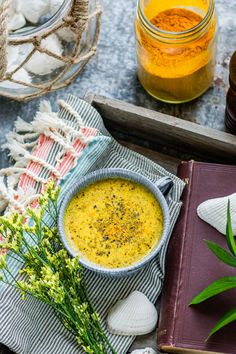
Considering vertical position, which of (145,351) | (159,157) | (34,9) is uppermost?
(34,9)

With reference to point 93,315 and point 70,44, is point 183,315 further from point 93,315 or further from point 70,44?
point 70,44

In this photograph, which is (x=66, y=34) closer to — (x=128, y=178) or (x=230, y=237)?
(x=128, y=178)

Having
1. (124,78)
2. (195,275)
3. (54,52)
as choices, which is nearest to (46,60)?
(54,52)

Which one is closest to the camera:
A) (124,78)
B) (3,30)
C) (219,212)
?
(3,30)

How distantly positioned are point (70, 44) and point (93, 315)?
0.44 m

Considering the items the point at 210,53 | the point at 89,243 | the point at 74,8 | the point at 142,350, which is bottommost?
the point at 142,350

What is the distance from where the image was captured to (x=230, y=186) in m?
1.28

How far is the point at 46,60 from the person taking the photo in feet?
4.44

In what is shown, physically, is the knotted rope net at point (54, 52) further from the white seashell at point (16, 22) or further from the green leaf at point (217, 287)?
the green leaf at point (217, 287)

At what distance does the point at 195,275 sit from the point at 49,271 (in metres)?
0.22

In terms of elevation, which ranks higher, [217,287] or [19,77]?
[19,77]

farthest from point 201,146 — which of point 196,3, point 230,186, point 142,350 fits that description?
point 142,350

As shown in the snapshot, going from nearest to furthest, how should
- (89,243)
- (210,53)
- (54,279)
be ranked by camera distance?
(54,279), (89,243), (210,53)

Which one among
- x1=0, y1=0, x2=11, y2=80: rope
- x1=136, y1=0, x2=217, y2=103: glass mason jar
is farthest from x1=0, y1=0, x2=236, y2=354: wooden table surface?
x1=0, y1=0, x2=11, y2=80: rope
